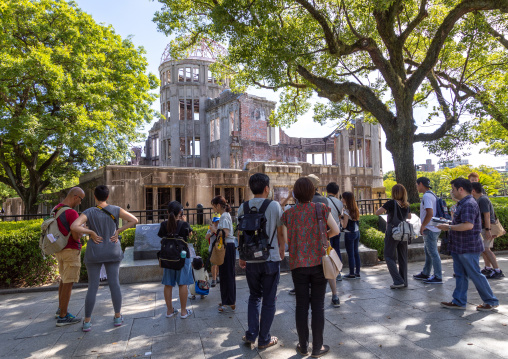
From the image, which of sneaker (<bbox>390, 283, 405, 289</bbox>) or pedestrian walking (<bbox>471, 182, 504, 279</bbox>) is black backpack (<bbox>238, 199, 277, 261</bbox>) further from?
pedestrian walking (<bbox>471, 182, 504, 279</bbox>)

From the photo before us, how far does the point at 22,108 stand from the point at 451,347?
19.8 meters

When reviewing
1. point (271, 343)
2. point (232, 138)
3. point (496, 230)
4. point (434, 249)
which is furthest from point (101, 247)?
point (232, 138)

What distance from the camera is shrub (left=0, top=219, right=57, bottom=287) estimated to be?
7.24 meters

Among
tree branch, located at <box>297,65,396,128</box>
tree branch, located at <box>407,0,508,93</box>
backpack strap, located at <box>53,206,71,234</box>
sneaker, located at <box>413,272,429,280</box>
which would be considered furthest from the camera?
tree branch, located at <box>297,65,396,128</box>

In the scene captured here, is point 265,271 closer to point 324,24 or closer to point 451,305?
point 451,305

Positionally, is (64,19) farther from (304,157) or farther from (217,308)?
(304,157)

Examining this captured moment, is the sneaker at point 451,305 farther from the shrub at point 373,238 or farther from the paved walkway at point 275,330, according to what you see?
the shrub at point 373,238

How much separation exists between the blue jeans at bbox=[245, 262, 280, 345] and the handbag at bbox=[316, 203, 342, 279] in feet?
1.95

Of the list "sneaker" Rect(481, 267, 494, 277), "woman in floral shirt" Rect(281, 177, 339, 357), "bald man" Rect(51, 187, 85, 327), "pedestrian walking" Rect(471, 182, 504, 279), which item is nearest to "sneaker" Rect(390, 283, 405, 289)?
"pedestrian walking" Rect(471, 182, 504, 279)

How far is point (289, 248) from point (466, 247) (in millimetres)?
2969

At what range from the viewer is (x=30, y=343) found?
438cm

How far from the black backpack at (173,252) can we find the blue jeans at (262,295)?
1.40 meters

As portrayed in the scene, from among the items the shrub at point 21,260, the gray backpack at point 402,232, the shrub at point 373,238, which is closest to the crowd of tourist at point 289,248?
the gray backpack at point 402,232

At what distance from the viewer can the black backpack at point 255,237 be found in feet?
12.8
